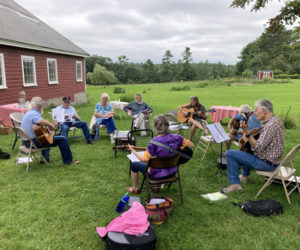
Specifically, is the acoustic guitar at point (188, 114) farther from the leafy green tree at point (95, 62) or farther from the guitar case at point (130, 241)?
the leafy green tree at point (95, 62)

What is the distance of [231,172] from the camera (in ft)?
13.4

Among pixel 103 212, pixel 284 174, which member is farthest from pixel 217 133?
pixel 103 212

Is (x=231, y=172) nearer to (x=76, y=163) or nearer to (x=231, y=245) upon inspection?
(x=231, y=245)

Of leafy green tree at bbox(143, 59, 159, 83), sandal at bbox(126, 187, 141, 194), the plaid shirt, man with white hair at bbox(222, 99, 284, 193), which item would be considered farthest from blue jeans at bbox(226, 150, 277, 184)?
leafy green tree at bbox(143, 59, 159, 83)

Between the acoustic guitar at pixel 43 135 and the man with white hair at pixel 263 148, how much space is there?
3.54 metres

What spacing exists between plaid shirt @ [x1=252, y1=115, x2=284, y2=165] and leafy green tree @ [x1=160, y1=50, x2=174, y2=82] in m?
71.6

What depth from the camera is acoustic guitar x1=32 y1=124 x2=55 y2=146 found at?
15.5 ft

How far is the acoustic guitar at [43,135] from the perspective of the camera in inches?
187

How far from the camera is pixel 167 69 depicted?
76750mm

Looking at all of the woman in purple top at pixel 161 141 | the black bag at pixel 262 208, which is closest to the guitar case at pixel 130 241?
the woman in purple top at pixel 161 141

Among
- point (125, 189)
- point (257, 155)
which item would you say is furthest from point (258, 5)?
point (125, 189)

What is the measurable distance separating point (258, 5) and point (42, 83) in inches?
478

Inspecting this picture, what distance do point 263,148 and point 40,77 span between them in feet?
43.8

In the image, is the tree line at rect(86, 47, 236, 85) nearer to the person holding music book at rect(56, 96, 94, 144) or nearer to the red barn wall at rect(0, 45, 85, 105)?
the red barn wall at rect(0, 45, 85, 105)
